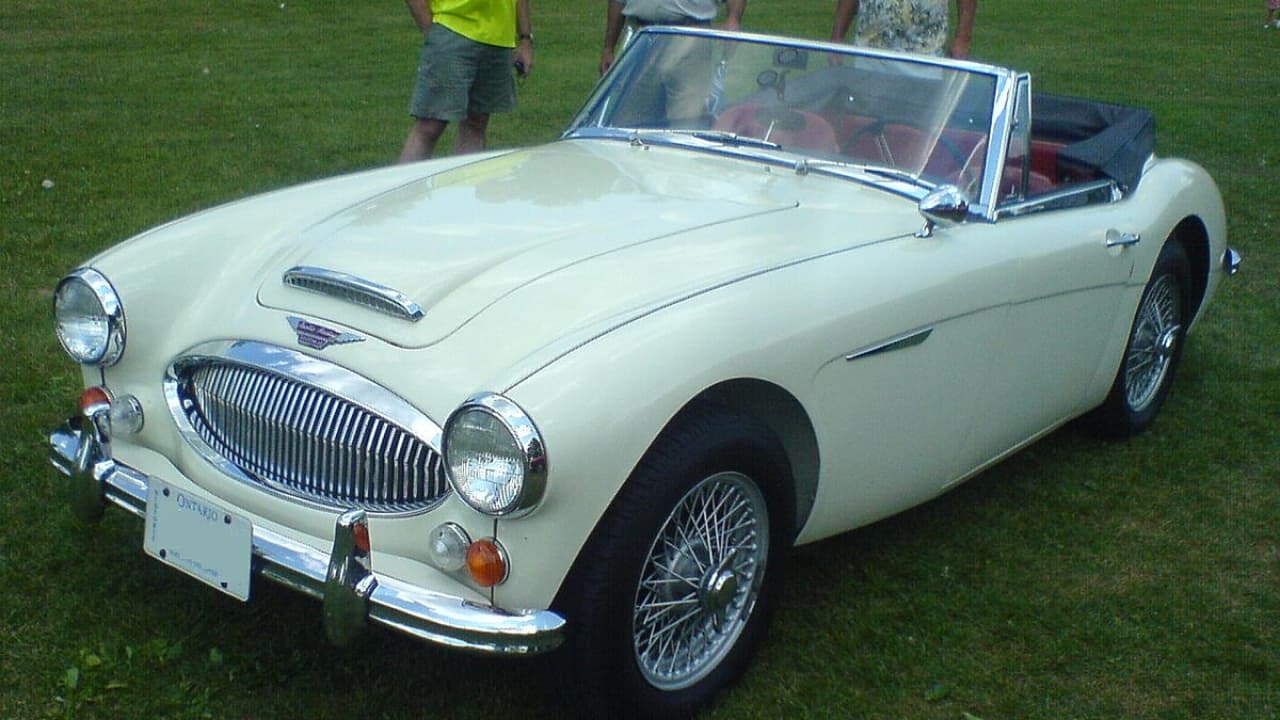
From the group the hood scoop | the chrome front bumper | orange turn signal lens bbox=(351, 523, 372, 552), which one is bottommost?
the chrome front bumper

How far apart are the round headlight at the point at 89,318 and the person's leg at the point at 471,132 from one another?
333 cm

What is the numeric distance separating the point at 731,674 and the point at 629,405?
32.4 inches

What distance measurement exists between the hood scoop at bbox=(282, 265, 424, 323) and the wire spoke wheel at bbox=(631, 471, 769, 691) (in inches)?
27.7

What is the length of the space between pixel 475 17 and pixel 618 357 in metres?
3.87

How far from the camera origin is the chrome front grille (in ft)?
8.72

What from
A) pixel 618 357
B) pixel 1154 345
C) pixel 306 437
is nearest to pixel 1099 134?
pixel 1154 345

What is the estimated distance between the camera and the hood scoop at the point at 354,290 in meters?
2.85

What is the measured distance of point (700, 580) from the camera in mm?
2912

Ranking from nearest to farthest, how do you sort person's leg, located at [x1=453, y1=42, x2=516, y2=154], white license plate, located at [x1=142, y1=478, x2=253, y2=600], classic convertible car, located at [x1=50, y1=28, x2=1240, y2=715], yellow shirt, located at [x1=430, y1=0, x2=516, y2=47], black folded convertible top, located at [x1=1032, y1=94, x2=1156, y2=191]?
classic convertible car, located at [x1=50, y1=28, x2=1240, y2=715], white license plate, located at [x1=142, y1=478, x2=253, y2=600], black folded convertible top, located at [x1=1032, y1=94, x2=1156, y2=191], yellow shirt, located at [x1=430, y1=0, x2=516, y2=47], person's leg, located at [x1=453, y1=42, x2=516, y2=154]

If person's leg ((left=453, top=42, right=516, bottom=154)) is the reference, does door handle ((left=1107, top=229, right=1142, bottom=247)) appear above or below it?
above

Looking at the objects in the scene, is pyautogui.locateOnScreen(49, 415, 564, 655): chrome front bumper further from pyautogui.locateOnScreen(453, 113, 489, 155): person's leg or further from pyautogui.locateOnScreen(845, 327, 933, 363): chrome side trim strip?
pyautogui.locateOnScreen(453, 113, 489, 155): person's leg

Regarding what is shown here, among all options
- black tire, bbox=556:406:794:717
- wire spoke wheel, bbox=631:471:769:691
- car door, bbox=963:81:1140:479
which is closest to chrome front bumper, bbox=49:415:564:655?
black tire, bbox=556:406:794:717

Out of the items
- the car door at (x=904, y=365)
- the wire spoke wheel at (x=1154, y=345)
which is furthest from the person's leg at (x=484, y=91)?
the car door at (x=904, y=365)

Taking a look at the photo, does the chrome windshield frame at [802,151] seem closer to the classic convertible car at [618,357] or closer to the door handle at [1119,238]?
the classic convertible car at [618,357]
